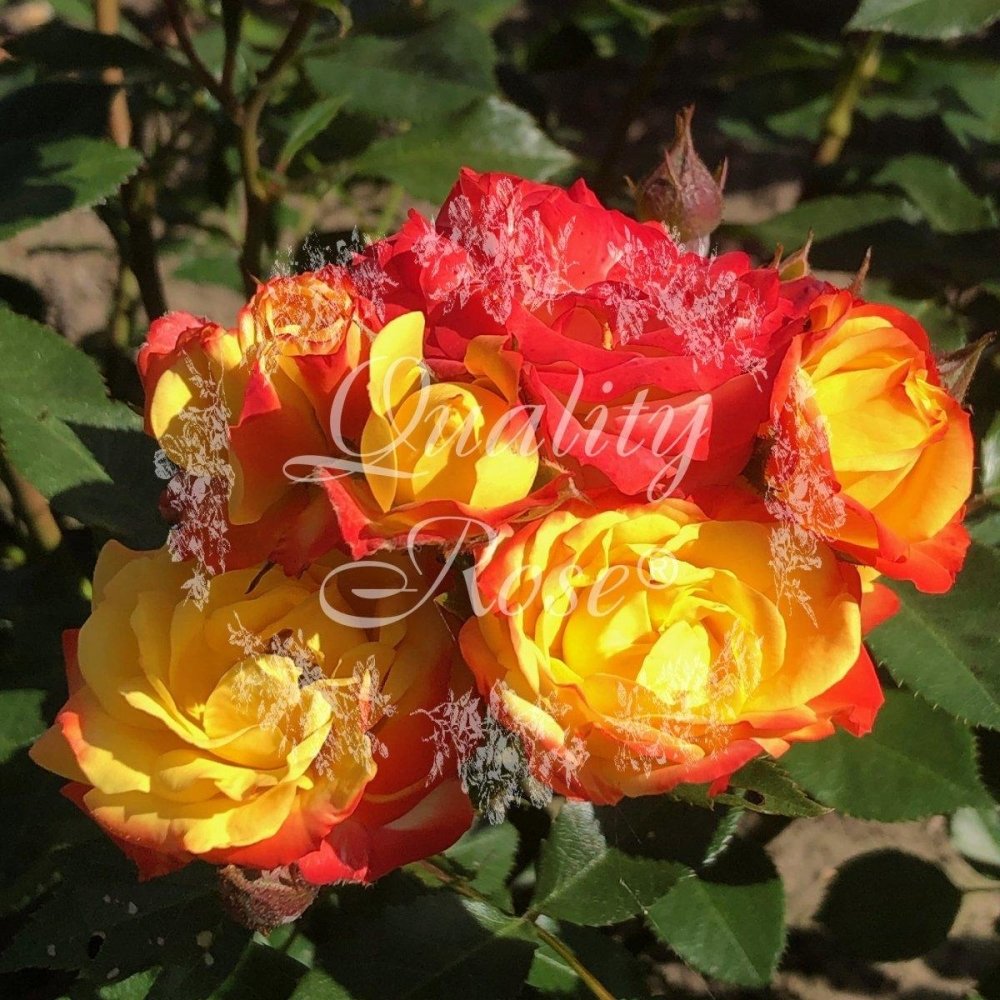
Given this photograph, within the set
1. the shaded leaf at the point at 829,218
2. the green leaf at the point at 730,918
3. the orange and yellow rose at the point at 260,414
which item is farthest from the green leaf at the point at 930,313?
the orange and yellow rose at the point at 260,414

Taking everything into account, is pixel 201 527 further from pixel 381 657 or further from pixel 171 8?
pixel 171 8

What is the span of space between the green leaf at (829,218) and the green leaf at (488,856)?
63 centimetres

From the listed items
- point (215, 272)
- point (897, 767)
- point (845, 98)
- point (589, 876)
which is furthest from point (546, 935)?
point (845, 98)

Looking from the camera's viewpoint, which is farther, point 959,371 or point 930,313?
point 930,313

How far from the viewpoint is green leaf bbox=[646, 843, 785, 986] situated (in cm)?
79

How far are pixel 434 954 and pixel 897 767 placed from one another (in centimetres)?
33

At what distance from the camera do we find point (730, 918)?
812mm

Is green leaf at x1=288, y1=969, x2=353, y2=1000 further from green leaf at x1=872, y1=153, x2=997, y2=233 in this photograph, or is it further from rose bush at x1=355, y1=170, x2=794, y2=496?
green leaf at x1=872, y1=153, x2=997, y2=233

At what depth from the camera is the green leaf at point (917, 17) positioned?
90cm

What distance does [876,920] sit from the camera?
3.28 ft

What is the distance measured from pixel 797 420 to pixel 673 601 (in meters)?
0.10

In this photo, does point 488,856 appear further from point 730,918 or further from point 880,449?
point 880,449

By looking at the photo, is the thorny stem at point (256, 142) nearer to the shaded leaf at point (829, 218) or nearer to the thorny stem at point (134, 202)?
the thorny stem at point (134, 202)

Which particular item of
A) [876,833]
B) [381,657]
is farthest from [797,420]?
[876,833]
